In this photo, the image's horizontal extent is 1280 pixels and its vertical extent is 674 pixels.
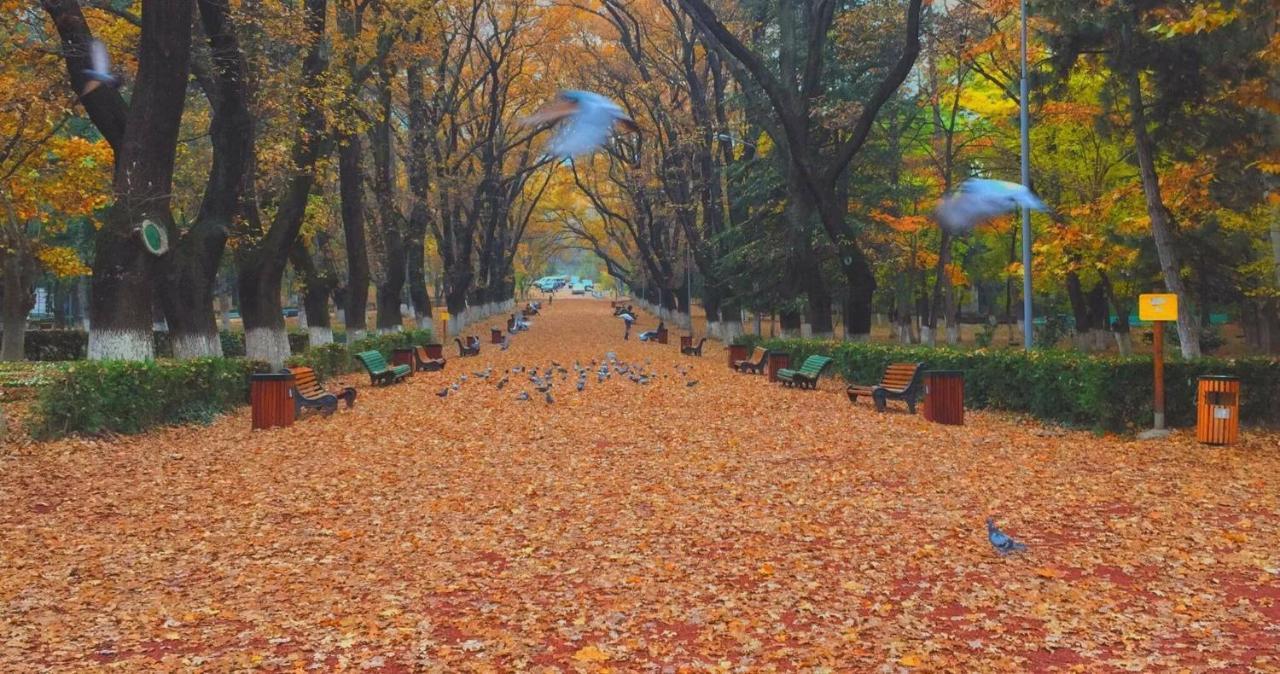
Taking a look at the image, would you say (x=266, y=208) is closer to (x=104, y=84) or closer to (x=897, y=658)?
(x=104, y=84)

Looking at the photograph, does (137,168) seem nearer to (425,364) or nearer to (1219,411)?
(425,364)

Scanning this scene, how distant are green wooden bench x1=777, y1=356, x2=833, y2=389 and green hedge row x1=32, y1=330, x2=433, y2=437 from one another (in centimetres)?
1033

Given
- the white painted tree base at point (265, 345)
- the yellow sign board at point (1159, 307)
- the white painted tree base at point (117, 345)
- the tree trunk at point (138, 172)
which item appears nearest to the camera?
the yellow sign board at point (1159, 307)

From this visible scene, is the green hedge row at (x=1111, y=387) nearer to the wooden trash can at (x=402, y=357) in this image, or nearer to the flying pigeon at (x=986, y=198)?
the flying pigeon at (x=986, y=198)

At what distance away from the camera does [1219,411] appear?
11258 millimetres

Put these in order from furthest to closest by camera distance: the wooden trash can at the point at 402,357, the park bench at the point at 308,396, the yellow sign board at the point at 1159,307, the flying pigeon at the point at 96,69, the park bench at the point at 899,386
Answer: the wooden trash can at the point at 402,357
the park bench at the point at 899,386
the park bench at the point at 308,396
the flying pigeon at the point at 96,69
the yellow sign board at the point at 1159,307

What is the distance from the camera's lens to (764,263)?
25875 millimetres

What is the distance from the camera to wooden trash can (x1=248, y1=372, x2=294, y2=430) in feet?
40.7

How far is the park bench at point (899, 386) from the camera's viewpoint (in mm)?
14328

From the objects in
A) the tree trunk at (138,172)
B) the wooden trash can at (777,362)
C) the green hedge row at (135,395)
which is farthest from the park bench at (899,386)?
the tree trunk at (138,172)

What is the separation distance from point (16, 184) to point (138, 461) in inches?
658

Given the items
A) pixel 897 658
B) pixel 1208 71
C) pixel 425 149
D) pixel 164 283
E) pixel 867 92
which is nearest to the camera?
pixel 897 658

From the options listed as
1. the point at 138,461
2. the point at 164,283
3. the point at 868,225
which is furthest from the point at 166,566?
the point at 868,225

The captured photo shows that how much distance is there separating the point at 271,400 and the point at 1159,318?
11808mm
